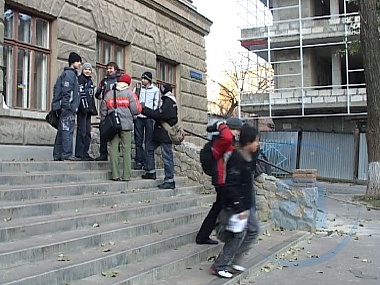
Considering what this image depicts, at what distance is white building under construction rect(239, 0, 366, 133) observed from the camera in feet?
86.1

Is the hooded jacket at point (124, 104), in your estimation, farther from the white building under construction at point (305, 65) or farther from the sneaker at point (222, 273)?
the white building under construction at point (305, 65)

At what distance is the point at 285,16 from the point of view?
29312 millimetres

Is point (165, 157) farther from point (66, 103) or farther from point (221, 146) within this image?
point (221, 146)

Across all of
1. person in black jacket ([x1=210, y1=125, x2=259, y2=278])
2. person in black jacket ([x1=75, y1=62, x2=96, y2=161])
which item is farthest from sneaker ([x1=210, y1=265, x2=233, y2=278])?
person in black jacket ([x1=75, y1=62, x2=96, y2=161])

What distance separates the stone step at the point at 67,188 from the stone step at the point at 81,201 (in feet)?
0.27

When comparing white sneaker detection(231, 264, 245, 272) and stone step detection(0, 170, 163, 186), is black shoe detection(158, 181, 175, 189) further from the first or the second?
white sneaker detection(231, 264, 245, 272)

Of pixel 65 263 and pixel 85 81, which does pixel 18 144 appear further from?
pixel 65 263

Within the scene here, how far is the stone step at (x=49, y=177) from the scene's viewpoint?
22.6ft

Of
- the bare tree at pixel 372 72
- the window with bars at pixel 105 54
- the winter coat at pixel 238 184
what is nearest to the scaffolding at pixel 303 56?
the bare tree at pixel 372 72

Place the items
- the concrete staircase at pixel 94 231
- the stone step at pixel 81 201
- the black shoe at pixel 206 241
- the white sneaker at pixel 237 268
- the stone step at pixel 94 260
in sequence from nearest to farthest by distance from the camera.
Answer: the stone step at pixel 94 260
the concrete staircase at pixel 94 231
the stone step at pixel 81 201
the white sneaker at pixel 237 268
the black shoe at pixel 206 241

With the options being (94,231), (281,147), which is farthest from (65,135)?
(281,147)

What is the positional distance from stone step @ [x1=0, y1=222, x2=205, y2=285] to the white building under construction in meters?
20.8

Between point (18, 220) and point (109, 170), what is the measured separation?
323 cm

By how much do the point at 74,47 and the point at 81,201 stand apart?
517cm
